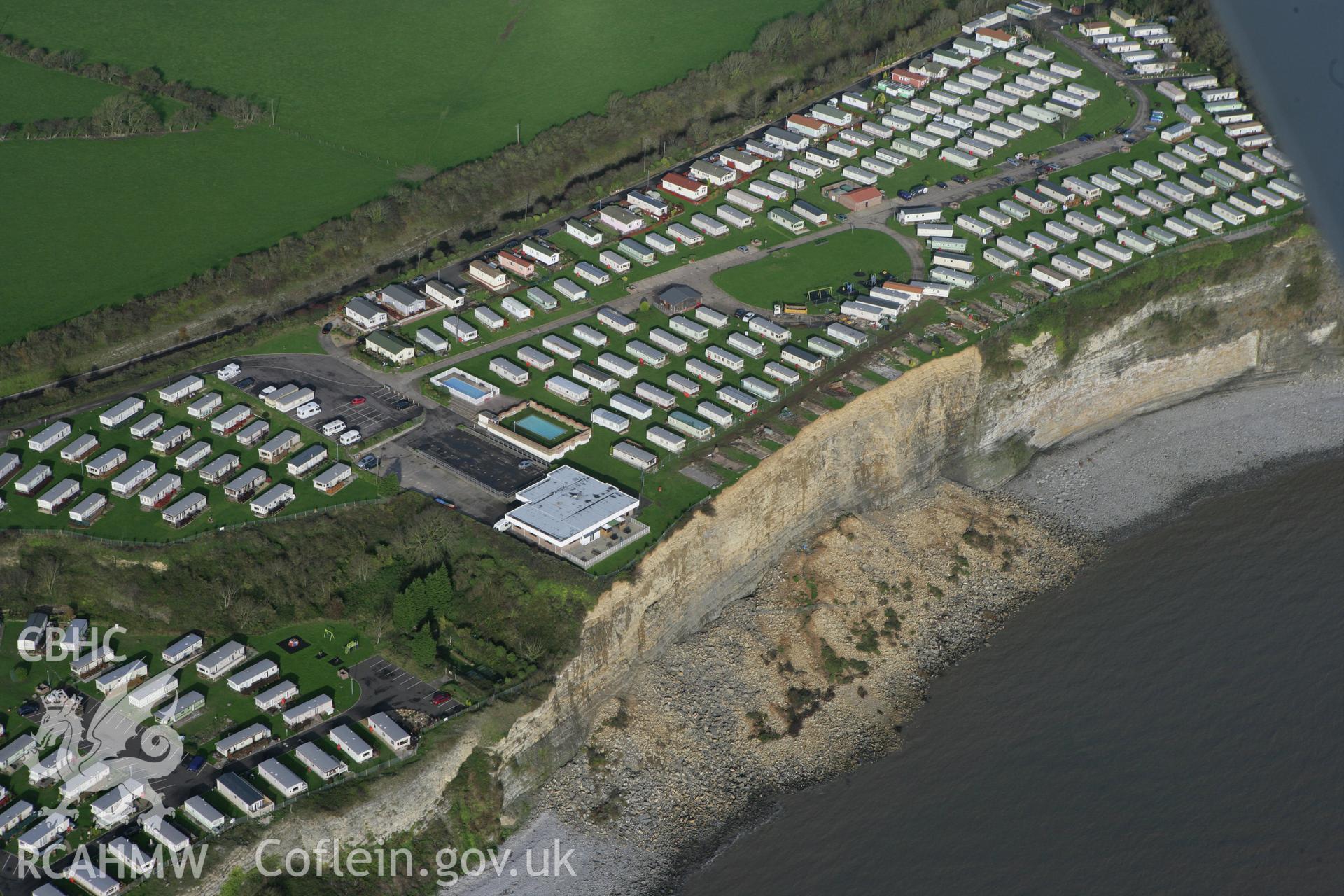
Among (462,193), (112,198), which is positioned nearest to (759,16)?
(462,193)

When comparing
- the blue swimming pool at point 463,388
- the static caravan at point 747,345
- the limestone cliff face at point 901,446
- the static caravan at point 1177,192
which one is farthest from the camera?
the static caravan at point 1177,192

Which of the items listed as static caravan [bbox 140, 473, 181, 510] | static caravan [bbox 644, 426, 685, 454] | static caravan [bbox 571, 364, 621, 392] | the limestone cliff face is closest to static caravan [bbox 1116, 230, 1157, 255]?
the limestone cliff face

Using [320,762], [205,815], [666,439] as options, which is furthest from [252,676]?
[666,439]

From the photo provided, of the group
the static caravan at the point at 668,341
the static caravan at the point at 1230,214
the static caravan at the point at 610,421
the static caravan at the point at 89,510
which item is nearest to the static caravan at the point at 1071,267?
the static caravan at the point at 1230,214

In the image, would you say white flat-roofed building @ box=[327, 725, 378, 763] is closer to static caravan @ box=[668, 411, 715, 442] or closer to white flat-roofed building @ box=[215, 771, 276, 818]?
white flat-roofed building @ box=[215, 771, 276, 818]

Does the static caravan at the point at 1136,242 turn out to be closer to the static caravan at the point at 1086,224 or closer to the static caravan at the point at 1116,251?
the static caravan at the point at 1116,251

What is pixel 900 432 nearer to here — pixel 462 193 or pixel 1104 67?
pixel 462 193

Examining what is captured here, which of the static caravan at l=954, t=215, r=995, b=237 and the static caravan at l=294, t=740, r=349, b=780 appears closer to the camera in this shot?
the static caravan at l=294, t=740, r=349, b=780

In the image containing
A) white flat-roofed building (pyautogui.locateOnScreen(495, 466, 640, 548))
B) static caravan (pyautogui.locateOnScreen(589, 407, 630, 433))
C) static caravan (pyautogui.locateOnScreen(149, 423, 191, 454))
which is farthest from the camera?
static caravan (pyautogui.locateOnScreen(589, 407, 630, 433))
